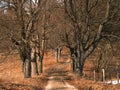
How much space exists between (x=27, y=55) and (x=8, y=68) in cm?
3808

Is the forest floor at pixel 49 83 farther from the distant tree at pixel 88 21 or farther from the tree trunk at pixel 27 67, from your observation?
the distant tree at pixel 88 21

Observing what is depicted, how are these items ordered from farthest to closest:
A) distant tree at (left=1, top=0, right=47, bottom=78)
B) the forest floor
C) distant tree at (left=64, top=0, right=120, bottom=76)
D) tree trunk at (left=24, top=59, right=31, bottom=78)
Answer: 1. tree trunk at (left=24, top=59, right=31, bottom=78)
2. distant tree at (left=64, top=0, right=120, bottom=76)
3. distant tree at (left=1, top=0, right=47, bottom=78)
4. the forest floor

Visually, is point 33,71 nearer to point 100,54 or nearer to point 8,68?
point 100,54

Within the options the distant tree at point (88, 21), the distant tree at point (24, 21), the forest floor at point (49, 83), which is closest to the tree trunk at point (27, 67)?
the distant tree at point (24, 21)

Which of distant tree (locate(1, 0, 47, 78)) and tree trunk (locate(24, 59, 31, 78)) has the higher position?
distant tree (locate(1, 0, 47, 78))

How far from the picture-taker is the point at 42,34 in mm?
43344

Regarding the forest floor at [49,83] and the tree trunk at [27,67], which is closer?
the forest floor at [49,83]

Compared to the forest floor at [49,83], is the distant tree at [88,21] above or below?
above

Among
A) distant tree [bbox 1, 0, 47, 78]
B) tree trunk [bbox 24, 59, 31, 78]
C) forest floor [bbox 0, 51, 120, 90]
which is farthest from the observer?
tree trunk [bbox 24, 59, 31, 78]

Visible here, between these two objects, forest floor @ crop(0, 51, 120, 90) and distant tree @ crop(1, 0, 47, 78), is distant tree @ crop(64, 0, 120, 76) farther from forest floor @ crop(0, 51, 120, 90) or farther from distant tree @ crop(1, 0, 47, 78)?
distant tree @ crop(1, 0, 47, 78)

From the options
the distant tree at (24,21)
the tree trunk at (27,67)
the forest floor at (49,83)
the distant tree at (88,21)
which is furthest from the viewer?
the tree trunk at (27,67)

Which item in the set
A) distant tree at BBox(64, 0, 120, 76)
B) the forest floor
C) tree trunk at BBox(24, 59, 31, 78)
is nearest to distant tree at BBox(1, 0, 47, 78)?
tree trunk at BBox(24, 59, 31, 78)

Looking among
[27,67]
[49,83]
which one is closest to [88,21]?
[49,83]

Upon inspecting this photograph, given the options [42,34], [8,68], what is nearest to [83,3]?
[42,34]
